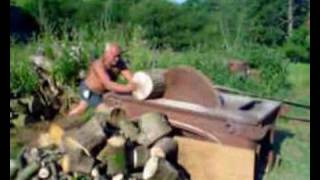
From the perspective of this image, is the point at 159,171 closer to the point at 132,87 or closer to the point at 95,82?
the point at 132,87

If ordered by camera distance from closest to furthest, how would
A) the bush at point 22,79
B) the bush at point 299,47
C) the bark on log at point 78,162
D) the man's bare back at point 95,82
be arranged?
the bark on log at point 78,162
the man's bare back at point 95,82
the bush at point 22,79
the bush at point 299,47

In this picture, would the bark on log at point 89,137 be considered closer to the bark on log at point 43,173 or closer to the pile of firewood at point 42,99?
the bark on log at point 43,173

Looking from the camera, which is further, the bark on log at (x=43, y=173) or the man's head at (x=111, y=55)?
the man's head at (x=111, y=55)

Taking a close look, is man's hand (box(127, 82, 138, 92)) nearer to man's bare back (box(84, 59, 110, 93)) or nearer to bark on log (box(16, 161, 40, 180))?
man's bare back (box(84, 59, 110, 93))

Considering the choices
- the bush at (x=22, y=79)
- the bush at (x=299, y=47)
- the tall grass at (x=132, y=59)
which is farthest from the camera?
the bush at (x=299, y=47)

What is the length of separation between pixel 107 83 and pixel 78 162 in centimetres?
136

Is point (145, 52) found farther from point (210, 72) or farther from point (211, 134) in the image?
point (211, 134)

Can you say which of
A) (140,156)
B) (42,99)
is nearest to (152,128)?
(140,156)

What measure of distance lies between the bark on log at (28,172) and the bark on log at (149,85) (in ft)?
4.36

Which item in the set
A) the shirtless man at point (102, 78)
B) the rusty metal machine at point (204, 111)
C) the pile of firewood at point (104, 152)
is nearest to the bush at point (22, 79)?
the shirtless man at point (102, 78)

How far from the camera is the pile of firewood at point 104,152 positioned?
5156 mm

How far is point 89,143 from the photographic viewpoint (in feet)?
17.1
